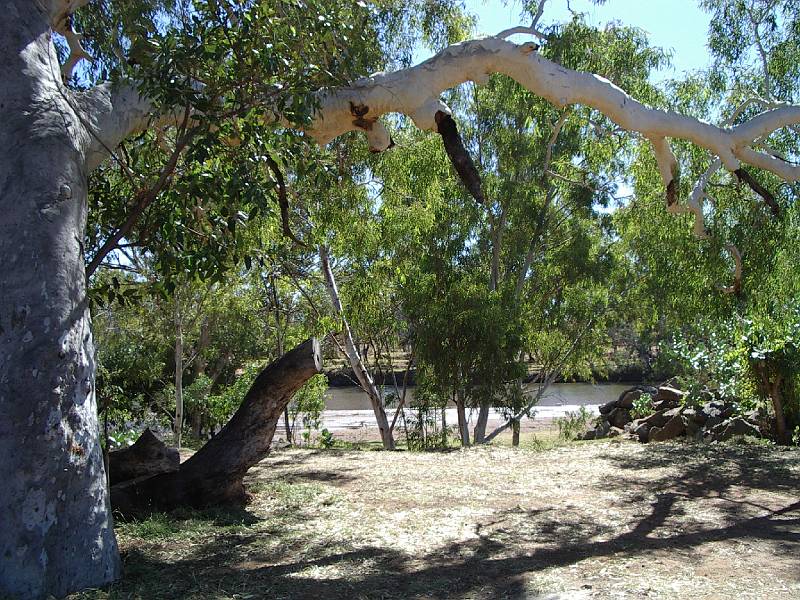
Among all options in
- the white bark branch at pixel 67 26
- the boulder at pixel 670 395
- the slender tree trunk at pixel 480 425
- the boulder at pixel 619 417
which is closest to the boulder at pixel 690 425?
the boulder at pixel 670 395

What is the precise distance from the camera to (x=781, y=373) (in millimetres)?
7969

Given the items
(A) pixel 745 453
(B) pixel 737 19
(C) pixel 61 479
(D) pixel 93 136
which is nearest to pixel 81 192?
(D) pixel 93 136

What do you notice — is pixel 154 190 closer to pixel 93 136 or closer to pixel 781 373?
pixel 93 136

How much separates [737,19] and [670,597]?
24.9ft

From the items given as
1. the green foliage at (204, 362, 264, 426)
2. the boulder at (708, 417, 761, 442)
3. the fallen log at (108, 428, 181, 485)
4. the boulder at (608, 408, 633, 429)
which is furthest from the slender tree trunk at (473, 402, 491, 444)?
the fallen log at (108, 428, 181, 485)

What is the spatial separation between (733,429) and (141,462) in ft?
24.2

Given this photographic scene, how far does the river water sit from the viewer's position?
23.3 metres

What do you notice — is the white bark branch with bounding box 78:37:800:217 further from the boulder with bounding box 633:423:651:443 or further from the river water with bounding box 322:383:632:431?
the river water with bounding box 322:383:632:431

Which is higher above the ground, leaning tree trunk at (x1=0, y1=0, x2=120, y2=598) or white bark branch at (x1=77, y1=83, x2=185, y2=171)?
white bark branch at (x1=77, y1=83, x2=185, y2=171)

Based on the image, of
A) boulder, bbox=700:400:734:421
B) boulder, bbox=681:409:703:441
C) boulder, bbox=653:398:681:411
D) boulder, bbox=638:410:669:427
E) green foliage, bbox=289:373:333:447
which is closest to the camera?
boulder, bbox=700:400:734:421

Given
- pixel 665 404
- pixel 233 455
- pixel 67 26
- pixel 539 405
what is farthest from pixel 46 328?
pixel 539 405

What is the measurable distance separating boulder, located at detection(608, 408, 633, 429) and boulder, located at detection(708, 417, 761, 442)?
6.86m

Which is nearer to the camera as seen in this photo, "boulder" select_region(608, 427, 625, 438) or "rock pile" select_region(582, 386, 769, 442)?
"rock pile" select_region(582, 386, 769, 442)

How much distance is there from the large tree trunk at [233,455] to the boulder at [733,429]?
20.7 ft
